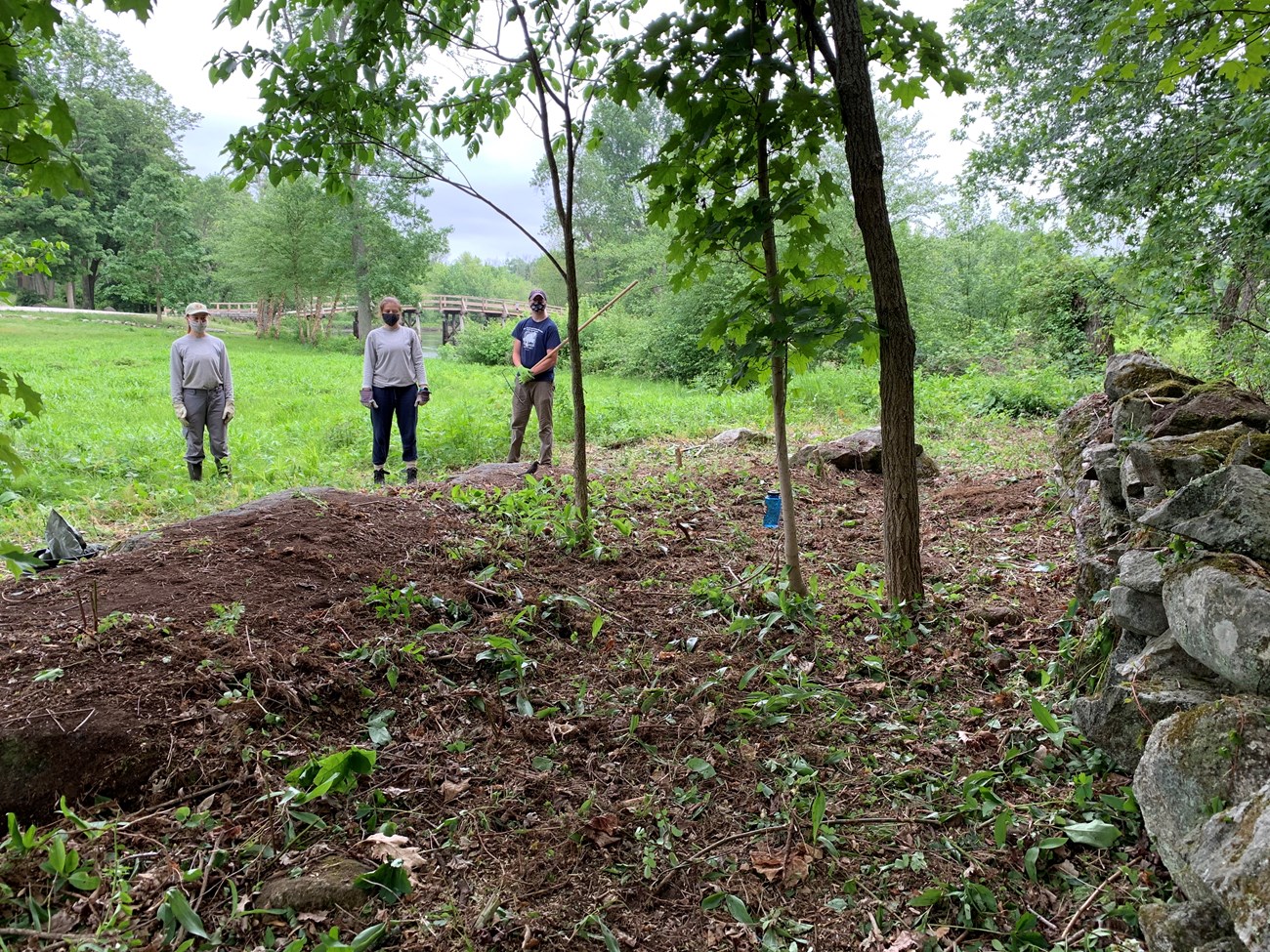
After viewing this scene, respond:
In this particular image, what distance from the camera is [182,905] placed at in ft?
6.27

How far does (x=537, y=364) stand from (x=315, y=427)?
4.58 meters

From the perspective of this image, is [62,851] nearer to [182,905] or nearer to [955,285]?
[182,905]

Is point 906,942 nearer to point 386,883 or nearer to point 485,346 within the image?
point 386,883

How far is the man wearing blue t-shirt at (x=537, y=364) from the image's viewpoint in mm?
7684

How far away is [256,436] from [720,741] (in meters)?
8.84

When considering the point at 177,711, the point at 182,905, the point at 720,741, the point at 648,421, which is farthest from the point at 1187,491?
the point at 648,421

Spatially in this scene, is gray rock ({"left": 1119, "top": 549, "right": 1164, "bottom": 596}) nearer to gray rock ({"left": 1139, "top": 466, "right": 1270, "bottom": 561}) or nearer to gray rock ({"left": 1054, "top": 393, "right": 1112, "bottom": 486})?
gray rock ({"left": 1139, "top": 466, "right": 1270, "bottom": 561})

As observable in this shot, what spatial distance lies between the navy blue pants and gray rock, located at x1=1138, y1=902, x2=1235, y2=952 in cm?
678

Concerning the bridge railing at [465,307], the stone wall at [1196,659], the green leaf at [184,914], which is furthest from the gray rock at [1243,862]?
the bridge railing at [465,307]

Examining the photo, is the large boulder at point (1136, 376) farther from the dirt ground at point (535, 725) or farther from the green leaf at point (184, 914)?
the green leaf at point (184, 914)

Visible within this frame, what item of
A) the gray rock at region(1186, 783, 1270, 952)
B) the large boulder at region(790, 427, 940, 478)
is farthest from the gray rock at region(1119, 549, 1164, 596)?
the large boulder at region(790, 427, 940, 478)

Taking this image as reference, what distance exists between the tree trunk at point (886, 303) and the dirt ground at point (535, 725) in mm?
402

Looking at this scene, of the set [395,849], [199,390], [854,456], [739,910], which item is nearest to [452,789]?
[395,849]

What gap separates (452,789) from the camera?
2541 millimetres
